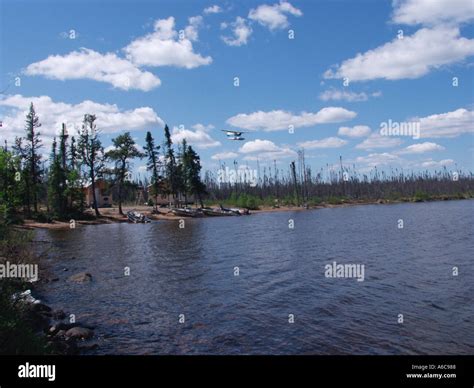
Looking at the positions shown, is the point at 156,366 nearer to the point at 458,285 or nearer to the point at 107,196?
the point at 458,285

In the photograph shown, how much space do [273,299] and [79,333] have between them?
7529 millimetres

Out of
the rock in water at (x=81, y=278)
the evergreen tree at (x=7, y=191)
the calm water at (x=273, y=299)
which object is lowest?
the calm water at (x=273, y=299)

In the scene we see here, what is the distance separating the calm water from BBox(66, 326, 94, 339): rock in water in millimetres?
401

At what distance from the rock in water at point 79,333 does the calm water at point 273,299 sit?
40 centimetres

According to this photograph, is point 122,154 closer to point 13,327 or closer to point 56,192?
point 56,192

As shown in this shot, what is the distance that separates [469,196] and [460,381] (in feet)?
531

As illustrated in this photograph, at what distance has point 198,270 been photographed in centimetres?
2336

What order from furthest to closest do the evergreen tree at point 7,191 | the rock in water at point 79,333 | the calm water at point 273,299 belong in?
the evergreen tree at point 7,191, the rock in water at point 79,333, the calm water at point 273,299

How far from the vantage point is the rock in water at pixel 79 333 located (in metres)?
12.5

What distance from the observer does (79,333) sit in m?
12.6

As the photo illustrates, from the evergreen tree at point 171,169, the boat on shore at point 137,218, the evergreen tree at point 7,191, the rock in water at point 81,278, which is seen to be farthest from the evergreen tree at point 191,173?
the rock in water at point 81,278

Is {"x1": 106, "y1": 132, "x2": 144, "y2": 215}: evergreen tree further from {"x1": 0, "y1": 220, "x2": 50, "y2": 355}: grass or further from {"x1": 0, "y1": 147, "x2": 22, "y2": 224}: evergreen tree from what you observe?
{"x1": 0, "y1": 220, "x2": 50, "y2": 355}: grass

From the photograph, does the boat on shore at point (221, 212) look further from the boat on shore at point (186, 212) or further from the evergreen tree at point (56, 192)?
the evergreen tree at point (56, 192)

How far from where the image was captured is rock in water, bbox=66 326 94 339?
41.1 ft
